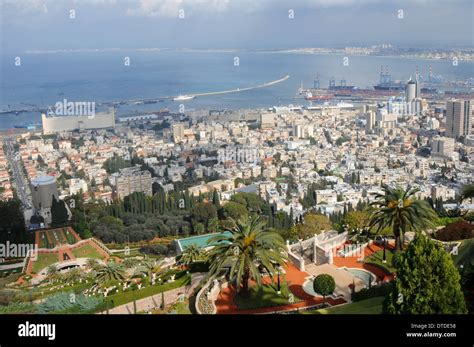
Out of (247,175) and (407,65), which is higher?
(407,65)

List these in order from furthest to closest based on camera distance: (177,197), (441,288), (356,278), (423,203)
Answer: (177,197) < (423,203) < (356,278) < (441,288)

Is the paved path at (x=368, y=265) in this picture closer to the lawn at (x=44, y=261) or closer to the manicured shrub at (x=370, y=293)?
the manicured shrub at (x=370, y=293)

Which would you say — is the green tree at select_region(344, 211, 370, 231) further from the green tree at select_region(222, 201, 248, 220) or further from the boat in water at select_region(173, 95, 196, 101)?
the boat in water at select_region(173, 95, 196, 101)

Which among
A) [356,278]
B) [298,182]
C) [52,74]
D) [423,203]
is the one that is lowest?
[298,182]
